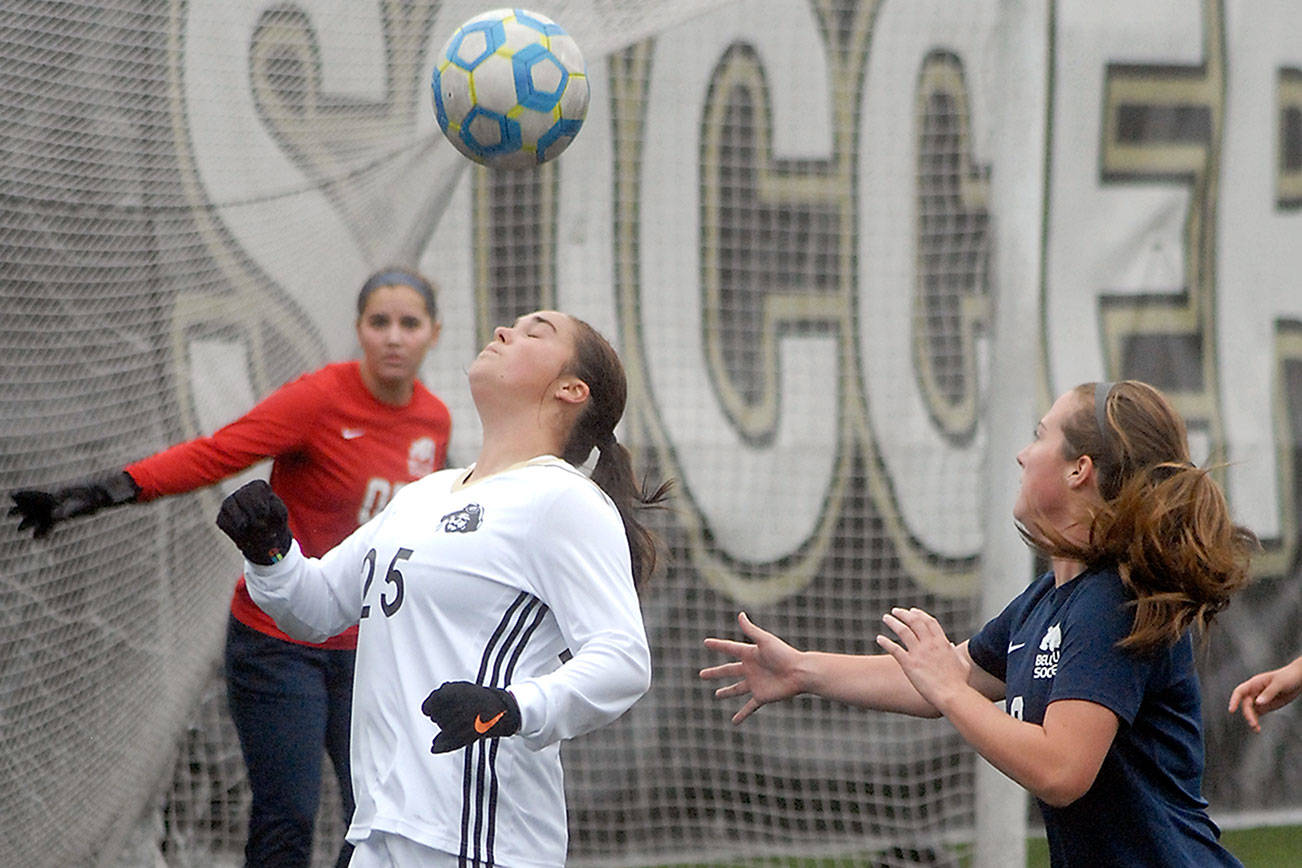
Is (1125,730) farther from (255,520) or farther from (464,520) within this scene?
(255,520)

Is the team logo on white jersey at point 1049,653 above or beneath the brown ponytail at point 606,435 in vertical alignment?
beneath

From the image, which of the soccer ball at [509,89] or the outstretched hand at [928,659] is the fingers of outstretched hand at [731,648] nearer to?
the outstretched hand at [928,659]

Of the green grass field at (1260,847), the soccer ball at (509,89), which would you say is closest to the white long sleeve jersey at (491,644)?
the soccer ball at (509,89)

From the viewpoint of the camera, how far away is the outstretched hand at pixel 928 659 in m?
2.31

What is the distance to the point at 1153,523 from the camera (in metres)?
2.30

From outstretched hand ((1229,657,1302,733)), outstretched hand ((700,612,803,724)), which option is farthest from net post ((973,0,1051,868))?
outstretched hand ((700,612,803,724))

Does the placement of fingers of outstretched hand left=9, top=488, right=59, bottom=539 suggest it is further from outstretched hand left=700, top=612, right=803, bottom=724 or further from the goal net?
outstretched hand left=700, top=612, right=803, bottom=724

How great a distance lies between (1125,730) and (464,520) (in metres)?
1.05

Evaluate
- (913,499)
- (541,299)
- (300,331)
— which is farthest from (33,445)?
(913,499)

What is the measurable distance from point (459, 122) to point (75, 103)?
1073mm

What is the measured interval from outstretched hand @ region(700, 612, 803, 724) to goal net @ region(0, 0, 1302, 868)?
2.22 m

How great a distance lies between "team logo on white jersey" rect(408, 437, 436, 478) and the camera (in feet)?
13.3

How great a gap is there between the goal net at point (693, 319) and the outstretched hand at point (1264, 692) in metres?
2.01

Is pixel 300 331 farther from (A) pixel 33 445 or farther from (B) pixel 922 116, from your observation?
(B) pixel 922 116
